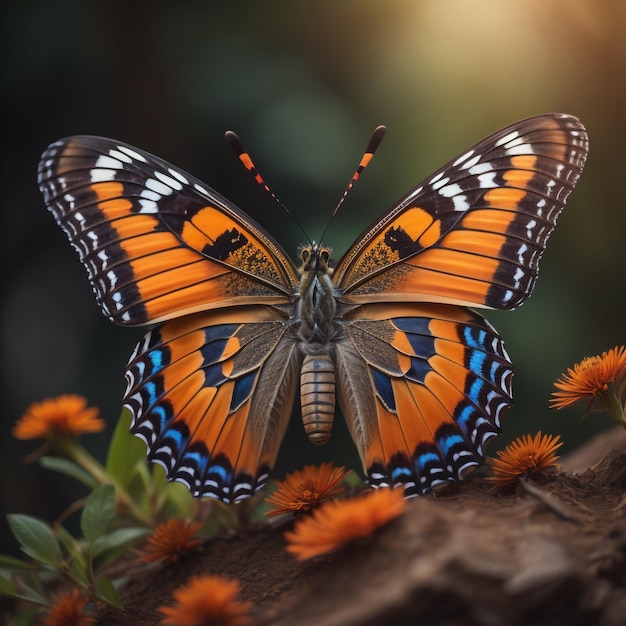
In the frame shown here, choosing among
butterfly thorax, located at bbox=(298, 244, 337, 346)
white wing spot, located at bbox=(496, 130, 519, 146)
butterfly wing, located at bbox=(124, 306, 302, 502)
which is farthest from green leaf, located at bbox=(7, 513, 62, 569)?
white wing spot, located at bbox=(496, 130, 519, 146)

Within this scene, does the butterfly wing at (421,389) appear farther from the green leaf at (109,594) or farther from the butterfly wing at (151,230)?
the green leaf at (109,594)

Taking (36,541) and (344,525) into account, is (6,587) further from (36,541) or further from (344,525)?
(344,525)

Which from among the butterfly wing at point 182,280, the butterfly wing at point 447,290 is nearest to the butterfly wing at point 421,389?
the butterfly wing at point 447,290

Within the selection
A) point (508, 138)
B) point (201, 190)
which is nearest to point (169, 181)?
point (201, 190)

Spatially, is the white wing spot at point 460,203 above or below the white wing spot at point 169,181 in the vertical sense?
below

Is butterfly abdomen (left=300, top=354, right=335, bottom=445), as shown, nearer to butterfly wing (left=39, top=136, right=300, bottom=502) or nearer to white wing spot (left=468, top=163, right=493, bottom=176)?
butterfly wing (left=39, top=136, right=300, bottom=502)

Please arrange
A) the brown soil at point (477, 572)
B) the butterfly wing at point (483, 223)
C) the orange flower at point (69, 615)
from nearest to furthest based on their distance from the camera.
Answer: the brown soil at point (477, 572)
the orange flower at point (69, 615)
the butterfly wing at point (483, 223)

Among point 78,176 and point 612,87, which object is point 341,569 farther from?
point 612,87

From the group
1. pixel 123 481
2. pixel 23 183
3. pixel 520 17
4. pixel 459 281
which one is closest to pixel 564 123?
pixel 459 281
